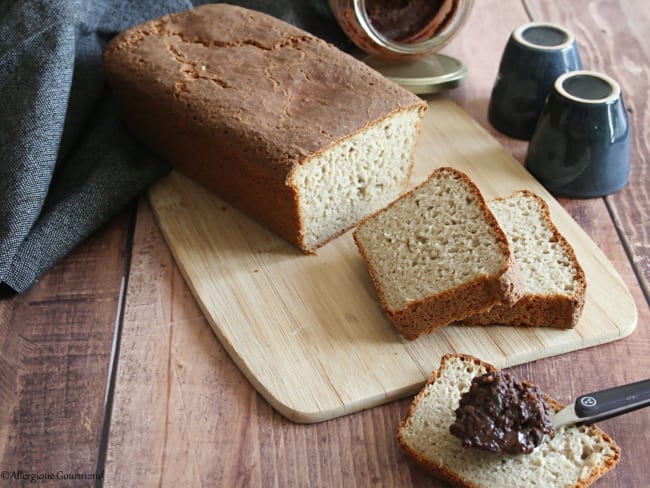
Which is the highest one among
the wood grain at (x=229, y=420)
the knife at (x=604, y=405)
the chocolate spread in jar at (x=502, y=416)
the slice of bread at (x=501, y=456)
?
the chocolate spread in jar at (x=502, y=416)

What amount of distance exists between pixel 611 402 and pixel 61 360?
5.10 feet

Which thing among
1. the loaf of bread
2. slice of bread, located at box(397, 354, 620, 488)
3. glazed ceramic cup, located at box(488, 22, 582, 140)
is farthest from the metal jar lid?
slice of bread, located at box(397, 354, 620, 488)

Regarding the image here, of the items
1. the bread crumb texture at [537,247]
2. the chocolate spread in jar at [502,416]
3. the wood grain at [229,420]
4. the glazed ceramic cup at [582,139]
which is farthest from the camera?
the glazed ceramic cup at [582,139]

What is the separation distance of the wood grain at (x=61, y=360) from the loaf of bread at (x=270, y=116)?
1.60ft

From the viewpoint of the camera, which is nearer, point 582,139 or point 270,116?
point 270,116

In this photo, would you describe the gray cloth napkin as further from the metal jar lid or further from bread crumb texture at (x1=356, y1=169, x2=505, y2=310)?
the metal jar lid

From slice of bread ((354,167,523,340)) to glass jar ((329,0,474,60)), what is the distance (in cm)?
93

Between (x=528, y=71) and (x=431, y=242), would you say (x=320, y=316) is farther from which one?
(x=528, y=71)

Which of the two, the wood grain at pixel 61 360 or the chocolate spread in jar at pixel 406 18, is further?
the chocolate spread in jar at pixel 406 18

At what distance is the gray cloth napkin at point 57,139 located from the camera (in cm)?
260

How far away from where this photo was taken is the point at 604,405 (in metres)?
2.01

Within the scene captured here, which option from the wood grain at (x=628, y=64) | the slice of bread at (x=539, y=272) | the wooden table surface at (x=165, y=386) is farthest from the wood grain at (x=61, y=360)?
the wood grain at (x=628, y=64)

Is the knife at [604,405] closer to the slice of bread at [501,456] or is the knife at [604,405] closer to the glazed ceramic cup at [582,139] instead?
the slice of bread at [501,456]

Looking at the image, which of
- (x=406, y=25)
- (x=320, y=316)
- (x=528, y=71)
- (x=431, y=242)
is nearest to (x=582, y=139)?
(x=528, y=71)
